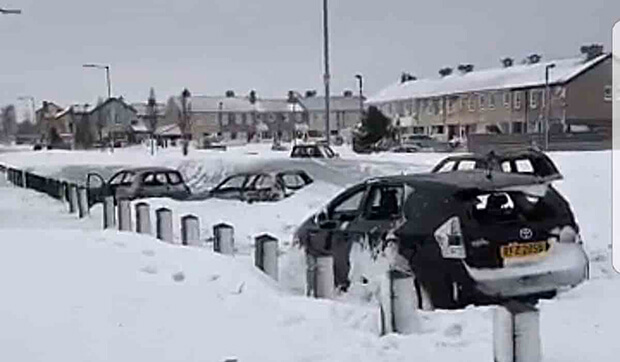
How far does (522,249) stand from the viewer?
8.17 m

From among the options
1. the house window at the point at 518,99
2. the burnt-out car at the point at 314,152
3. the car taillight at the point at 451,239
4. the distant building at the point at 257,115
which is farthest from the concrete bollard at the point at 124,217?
the distant building at the point at 257,115

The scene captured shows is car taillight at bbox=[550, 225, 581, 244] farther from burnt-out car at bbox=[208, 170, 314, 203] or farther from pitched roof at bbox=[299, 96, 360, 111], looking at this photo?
pitched roof at bbox=[299, 96, 360, 111]

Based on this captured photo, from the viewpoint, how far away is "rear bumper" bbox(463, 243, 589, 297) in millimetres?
8023

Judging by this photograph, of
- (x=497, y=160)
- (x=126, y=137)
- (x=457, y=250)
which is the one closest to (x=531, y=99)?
(x=126, y=137)

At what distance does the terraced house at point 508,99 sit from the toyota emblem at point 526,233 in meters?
59.6

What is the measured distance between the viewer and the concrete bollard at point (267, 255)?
9.75 m

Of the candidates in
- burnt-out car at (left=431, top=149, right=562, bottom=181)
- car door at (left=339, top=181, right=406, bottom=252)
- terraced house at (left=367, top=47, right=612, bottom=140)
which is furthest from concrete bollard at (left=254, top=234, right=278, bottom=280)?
terraced house at (left=367, top=47, right=612, bottom=140)

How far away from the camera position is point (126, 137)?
102750mm

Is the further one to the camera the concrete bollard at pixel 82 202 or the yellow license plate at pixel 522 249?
the concrete bollard at pixel 82 202

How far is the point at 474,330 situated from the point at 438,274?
4.93ft

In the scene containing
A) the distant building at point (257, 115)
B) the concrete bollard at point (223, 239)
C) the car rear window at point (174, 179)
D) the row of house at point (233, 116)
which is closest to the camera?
the concrete bollard at point (223, 239)

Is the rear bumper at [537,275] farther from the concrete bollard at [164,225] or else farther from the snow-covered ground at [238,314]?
the concrete bollard at [164,225]

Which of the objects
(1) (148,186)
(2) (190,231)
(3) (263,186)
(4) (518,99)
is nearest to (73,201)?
(1) (148,186)

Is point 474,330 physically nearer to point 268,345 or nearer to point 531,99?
point 268,345
